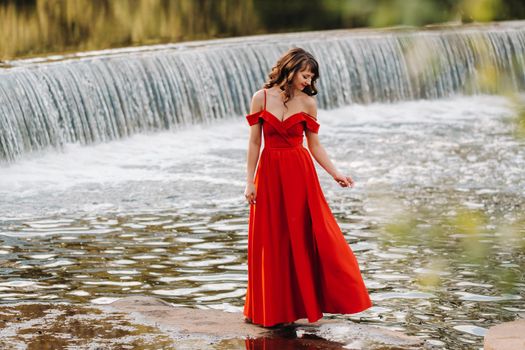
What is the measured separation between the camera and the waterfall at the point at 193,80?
607 inches

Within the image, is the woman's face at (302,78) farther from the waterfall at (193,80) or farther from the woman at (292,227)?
the waterfall at (193,80)

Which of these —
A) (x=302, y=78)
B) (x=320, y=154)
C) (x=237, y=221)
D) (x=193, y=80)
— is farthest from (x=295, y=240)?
(x=193, y=80)

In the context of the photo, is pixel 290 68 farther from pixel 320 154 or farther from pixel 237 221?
pixel 237 221

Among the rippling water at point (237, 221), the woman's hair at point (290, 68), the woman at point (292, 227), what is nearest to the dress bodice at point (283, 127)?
the woman at point (292, 227)

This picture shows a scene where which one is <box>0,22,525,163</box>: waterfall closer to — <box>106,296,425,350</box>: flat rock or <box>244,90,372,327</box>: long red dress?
<box>106,296,425,350</box>: flat rock

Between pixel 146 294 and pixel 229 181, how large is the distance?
17.0ft

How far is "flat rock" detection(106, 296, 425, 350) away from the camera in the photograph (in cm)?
602

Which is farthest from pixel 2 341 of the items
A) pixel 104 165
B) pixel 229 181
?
pixel 104 165

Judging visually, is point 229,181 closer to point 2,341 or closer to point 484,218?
point 484,218

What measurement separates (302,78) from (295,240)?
820 mm

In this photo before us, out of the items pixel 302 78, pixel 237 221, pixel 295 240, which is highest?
pixel 302 78

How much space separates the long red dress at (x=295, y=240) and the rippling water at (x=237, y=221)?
0.45m

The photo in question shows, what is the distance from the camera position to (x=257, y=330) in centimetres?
625

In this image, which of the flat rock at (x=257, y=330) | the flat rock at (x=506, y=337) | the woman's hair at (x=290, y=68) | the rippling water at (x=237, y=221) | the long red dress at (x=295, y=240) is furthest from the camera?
the rippling water at (x=237, y=221)
